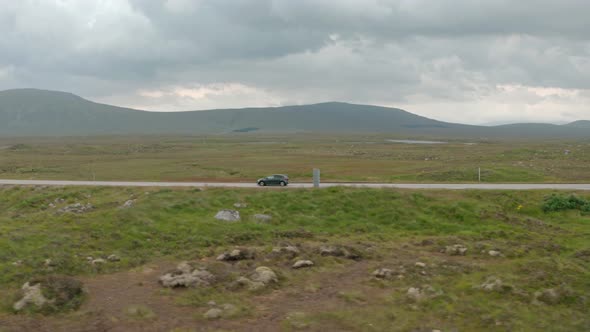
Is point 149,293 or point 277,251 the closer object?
point 149,293

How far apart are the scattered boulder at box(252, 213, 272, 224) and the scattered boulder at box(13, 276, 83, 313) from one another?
42.0ft

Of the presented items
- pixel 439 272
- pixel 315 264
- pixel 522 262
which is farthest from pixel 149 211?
pixel 522 262

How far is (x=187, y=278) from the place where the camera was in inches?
766

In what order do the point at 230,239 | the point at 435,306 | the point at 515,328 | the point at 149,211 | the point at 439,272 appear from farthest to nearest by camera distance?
the point at 149,211 → the point at 230,239 → the point at 439,272 → the point at 435,306 → the point at 515,328

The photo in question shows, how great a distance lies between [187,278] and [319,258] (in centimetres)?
647

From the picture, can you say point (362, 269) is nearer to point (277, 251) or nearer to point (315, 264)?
point (315, 264)

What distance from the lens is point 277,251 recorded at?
915 inches

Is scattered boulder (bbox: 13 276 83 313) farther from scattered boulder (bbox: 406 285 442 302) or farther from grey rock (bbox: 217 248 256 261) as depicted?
scattered boulder (bbox: 406 285 442 302)

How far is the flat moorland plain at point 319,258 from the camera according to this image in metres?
16.4

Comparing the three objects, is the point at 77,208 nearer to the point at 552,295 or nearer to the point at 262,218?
the point at 262,218

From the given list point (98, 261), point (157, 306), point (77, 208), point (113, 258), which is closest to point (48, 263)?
point (98, 261)

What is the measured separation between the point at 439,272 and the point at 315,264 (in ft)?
18.0

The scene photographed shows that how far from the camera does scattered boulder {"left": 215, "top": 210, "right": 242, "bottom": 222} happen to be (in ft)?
96.3

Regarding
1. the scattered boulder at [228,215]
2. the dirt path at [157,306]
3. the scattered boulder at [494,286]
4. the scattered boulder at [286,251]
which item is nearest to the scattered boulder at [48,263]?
the dirt path at [157,306]
